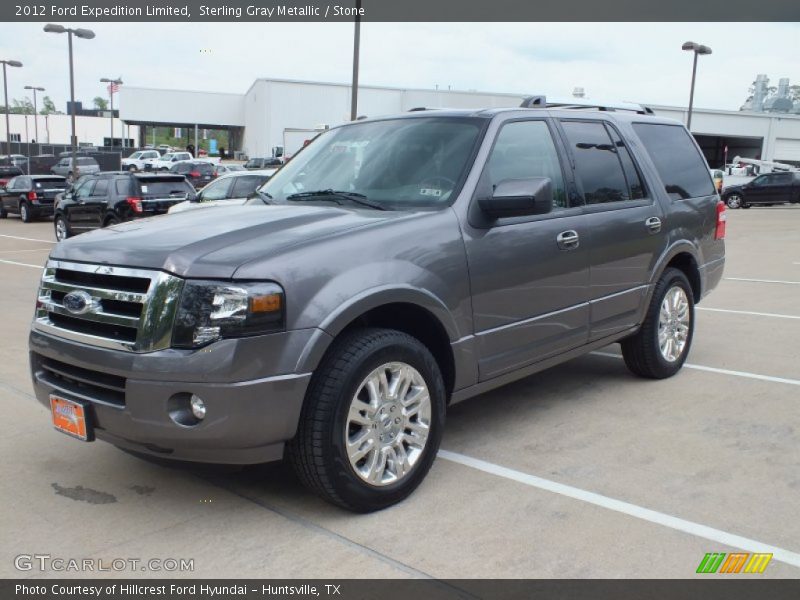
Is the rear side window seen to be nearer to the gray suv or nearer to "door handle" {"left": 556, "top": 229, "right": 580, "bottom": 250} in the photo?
the gray suv

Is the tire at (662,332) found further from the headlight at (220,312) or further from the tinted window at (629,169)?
the headlight at (220,312)

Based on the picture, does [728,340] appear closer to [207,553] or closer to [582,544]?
[582,544]

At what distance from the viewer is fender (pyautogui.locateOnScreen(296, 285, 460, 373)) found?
11.3 feet

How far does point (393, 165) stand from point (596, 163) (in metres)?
1.54

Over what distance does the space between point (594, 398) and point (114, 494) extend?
3.25 meters

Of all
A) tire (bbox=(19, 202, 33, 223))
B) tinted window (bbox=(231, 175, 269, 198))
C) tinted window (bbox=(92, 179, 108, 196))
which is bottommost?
tire (bbox=(19, 202, 33, 223))

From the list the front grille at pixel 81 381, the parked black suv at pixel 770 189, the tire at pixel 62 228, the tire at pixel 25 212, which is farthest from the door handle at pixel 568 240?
the parked black suv at pixel 770 189

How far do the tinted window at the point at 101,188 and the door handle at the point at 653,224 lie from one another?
14766 millimetres

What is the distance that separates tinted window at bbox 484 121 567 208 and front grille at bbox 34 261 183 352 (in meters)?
1.94

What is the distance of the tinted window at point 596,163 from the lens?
514 cm

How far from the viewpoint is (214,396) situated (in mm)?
3285

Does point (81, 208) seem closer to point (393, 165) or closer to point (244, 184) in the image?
point (244, 184)

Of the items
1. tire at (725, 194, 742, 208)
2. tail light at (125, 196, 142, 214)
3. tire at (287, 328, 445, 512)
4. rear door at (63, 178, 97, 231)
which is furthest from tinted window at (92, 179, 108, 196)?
tire at (725, 194, 742, 208)

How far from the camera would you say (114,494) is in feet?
13.1
